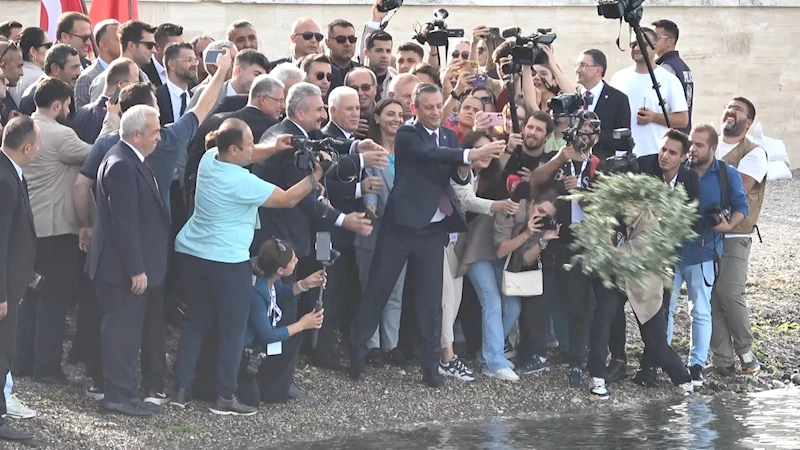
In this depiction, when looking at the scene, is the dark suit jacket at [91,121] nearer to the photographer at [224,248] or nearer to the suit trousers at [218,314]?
the photographer at [224,248]

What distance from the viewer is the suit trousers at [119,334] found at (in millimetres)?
10359

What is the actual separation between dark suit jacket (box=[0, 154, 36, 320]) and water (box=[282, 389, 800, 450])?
206 centimetres

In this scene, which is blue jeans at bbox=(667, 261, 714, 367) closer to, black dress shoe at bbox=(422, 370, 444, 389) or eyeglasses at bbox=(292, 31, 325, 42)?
black dress shoe at bbox=(422, 370, 444, 389)

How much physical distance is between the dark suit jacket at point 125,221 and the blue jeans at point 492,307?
2878mm

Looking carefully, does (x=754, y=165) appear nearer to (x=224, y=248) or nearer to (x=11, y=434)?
(x=224, y=248)

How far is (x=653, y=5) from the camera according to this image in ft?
78.9

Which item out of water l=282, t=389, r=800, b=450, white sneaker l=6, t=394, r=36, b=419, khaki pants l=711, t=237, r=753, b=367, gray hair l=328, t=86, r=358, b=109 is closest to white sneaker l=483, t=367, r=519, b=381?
water l=282, t=389, r=800, b=450

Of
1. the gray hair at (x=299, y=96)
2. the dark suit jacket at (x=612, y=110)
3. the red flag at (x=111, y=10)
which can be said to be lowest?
the dark suit jacket at (x=612, y=110)

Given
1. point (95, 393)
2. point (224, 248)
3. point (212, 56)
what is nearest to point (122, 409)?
point (95, 393)

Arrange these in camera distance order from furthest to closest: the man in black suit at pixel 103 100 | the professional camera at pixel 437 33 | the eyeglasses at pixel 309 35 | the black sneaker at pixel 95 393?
the professional camera at pixel 437 33, the eyeglasses at pixel 309 35, the man in black suit at pixel 103 100, the black sneaker at pixel 95 393

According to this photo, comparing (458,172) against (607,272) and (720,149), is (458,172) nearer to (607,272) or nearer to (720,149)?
(607,272)

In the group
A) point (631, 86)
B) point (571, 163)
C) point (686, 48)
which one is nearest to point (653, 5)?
point (686, 48)

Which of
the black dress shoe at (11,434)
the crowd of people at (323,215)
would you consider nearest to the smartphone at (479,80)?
the crowd of people at (323,215)

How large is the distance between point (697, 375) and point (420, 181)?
2777 mm
